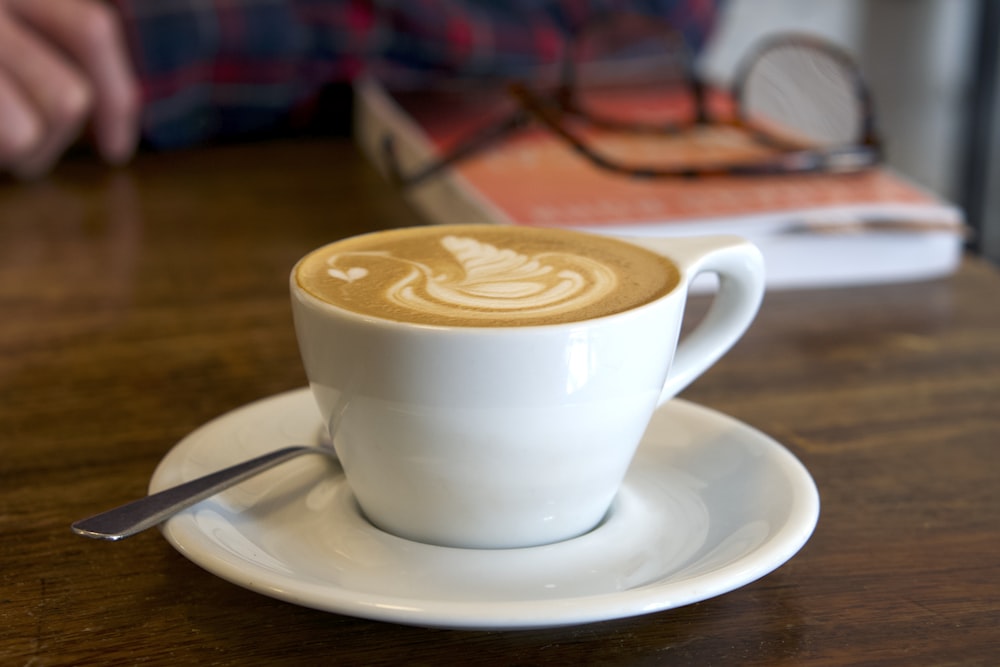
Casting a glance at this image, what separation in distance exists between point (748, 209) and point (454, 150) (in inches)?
9.5

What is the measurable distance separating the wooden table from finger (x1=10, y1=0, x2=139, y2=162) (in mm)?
123

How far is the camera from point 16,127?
964mm

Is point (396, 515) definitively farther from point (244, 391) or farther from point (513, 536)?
point (244, 391)

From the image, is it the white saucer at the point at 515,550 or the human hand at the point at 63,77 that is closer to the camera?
the white saucer at the point at 515,550

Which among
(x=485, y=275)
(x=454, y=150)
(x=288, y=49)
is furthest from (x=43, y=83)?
(x=485, y=275)

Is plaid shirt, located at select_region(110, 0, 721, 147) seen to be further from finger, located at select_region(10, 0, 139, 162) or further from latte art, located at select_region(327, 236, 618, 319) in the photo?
latte art, located at select_region(327, 236, 618, 319)

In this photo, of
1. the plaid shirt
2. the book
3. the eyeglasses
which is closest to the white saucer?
the book

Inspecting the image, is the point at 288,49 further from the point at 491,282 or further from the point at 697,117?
the point at 491,282

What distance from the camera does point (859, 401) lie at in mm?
523

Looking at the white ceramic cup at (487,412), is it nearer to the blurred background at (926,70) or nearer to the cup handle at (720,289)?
the cup handle at (720,289)

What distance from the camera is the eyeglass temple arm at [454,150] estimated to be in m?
0.81

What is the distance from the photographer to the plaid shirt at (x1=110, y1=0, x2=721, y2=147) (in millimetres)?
1126

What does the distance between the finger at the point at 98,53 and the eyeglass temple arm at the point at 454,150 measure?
0.29 m

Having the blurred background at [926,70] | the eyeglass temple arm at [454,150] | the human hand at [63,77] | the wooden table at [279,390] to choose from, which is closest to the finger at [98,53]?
the human hand at [63,77]
